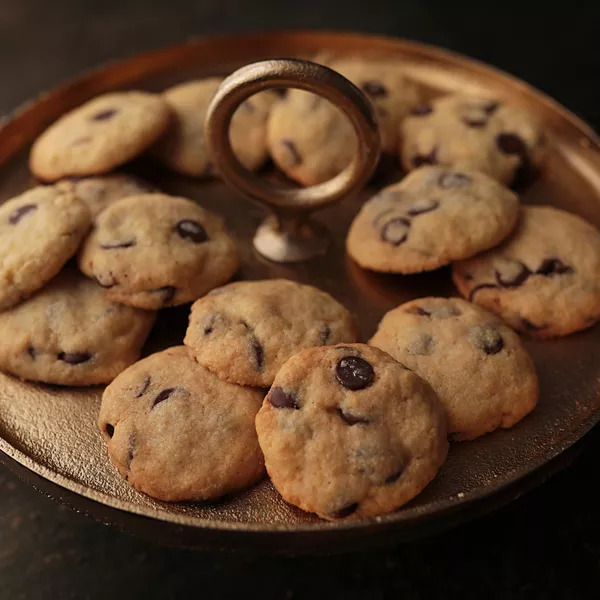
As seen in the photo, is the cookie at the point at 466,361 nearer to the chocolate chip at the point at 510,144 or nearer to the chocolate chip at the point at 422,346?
the chocolate chip at the point at 422,346

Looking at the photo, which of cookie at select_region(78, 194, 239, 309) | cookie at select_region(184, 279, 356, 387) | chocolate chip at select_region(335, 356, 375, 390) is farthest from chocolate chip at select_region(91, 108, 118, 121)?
chocolate chip at select_region(335, 356, 375, 390)

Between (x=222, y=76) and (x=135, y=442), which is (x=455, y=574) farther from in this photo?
(x=222, y=76)

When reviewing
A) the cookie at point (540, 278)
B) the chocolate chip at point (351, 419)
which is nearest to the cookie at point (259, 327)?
the chocolate chip at point (351, 419)

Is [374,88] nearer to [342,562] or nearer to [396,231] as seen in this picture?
[396,231]

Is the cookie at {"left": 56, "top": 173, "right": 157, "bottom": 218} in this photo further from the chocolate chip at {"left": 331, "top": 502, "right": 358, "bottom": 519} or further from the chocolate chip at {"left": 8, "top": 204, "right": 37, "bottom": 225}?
the chocolate chip at {"left": 331, "top": 502, "right": 358, "bottom": 519}

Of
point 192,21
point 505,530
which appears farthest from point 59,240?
point 192,21

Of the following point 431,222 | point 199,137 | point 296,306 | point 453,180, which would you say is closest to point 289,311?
point 296,306
